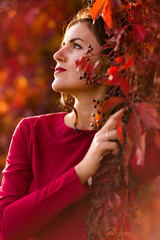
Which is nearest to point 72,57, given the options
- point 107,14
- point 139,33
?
point 107,14

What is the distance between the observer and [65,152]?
153cm

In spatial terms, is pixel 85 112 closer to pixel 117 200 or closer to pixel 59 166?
pixel 59 166

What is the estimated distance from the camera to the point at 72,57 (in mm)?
1510

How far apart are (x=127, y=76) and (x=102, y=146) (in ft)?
0.72

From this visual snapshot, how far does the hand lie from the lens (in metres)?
1.23

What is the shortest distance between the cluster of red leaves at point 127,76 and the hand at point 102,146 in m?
0.04

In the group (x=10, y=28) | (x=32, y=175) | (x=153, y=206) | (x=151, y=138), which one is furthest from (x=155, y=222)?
(x=151, y=138)

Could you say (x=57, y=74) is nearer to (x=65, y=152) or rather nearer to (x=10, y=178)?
(x=65, y=152)

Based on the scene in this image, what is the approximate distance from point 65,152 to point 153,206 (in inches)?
97.3

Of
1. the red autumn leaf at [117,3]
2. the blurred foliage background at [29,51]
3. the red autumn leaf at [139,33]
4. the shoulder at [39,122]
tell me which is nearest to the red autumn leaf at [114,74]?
the red autumn leaf at [139,33]

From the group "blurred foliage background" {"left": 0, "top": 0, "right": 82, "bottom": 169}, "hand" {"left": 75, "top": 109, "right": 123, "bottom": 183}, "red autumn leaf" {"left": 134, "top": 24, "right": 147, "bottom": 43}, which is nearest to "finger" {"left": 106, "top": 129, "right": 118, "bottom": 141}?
"hand" {"left": 75, "top": 109, "right": 123, "bottom": 183}

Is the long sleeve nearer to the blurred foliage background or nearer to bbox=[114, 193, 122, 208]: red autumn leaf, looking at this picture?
bbox=[114, 193, 122, 208]: red autumn leaf

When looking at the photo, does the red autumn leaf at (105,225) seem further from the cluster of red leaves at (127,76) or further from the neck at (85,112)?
the neck at (85,112)

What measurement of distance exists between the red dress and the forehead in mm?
316
